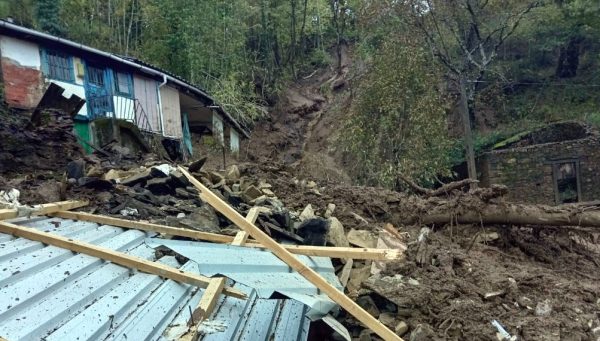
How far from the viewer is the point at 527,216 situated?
18.1 ft

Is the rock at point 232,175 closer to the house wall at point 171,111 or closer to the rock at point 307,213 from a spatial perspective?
the rock at point 307,213

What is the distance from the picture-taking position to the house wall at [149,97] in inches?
595

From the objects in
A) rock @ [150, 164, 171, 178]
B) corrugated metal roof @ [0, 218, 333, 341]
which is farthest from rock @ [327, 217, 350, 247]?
rock @ [150, 164, 171, 178]

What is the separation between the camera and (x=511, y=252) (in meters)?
5.50

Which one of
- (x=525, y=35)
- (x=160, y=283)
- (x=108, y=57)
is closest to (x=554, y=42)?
(x=525, y=35)

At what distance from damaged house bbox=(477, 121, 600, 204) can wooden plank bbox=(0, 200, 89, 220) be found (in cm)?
1306

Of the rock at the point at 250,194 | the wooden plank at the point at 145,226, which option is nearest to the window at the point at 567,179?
the rock at the point at 250,194

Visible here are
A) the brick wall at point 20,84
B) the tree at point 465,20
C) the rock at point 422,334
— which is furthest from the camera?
the tree at point 465,20

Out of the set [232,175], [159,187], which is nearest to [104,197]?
[159,187]

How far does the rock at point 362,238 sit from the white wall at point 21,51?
11.4m

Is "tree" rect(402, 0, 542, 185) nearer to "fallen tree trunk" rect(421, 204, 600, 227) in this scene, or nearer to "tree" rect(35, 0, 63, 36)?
"fallen tree trunk" rect(421, 204, 600, 227)

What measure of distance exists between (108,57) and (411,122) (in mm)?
9182

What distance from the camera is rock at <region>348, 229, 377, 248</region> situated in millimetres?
4820

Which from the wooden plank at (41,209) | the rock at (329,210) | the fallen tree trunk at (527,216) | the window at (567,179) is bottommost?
the window at (567,179)
